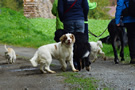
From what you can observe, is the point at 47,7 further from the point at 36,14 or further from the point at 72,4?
the point at 72,4

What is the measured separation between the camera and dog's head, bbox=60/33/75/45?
6.42m

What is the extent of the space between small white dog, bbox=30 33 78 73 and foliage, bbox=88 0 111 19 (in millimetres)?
47540

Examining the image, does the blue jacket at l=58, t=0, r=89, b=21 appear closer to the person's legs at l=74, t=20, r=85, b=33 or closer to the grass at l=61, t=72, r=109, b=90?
the person's legs at l=74, t=20, r=85, b=33

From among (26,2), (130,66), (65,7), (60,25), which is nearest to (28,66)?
(60,25)

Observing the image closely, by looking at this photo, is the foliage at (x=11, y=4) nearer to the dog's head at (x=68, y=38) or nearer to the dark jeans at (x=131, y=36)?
the dark jeans at (x=131, y=36)

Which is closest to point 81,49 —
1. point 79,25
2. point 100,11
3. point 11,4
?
point 79,25

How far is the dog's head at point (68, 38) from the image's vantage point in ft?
21.1

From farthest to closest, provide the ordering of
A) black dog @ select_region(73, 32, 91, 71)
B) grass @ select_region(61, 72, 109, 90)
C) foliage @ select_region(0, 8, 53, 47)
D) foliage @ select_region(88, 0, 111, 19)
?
foliage @ select_region(88, 0, 111, 19) → foliage @ select_region(0, 8, 53, 47) → black dog @ select_region(73, 32, 91, 71) → grass @ select_region(61, 72, 109, 90)

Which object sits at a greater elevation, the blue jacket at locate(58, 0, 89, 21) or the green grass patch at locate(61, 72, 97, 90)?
the blue jacket at locate(58, 0, 89, 21)

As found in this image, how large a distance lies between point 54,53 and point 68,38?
537mm

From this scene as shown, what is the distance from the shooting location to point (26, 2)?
103 ft

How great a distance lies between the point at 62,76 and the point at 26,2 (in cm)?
2632

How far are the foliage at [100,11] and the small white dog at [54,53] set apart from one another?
156 ft

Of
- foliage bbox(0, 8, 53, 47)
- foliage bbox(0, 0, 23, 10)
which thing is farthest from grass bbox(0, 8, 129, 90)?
foliage bbox(0, 0, 23, 10)
